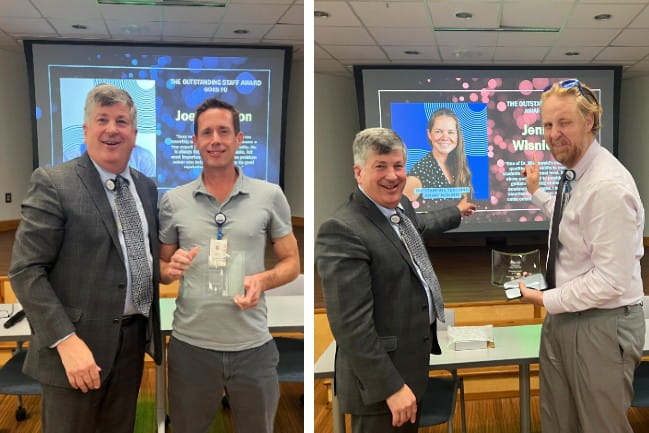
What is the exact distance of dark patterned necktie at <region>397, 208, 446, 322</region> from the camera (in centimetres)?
152

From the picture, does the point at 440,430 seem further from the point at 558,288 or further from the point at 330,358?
the point at 558,288

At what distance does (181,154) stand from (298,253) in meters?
0.44

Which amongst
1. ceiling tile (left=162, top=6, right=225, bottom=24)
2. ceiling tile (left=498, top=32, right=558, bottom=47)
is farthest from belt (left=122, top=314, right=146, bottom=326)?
ceiling tile (left=498, top=32, right=558, bottom=47)

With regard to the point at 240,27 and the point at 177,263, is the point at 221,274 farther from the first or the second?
the point at 240,27

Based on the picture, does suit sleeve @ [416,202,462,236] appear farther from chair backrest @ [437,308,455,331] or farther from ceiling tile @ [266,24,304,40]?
ceiling tile @ [266,24,304,40]

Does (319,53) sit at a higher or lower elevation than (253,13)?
lower

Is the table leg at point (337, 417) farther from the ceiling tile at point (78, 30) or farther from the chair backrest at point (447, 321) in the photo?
the ceiling tile at point (78, 30)

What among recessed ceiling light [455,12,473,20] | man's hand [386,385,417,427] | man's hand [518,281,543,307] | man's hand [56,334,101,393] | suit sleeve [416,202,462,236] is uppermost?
recessed ceiling light [455,12,473,20]

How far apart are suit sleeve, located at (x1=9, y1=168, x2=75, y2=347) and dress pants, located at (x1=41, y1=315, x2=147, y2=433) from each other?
0.17 metres

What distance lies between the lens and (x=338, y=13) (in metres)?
1.64

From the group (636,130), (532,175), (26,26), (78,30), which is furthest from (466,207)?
(26,26)

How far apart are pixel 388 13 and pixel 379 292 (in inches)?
32.4

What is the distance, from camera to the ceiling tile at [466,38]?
1615 millimetres

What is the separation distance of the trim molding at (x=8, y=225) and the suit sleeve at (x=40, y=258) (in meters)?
0.02
